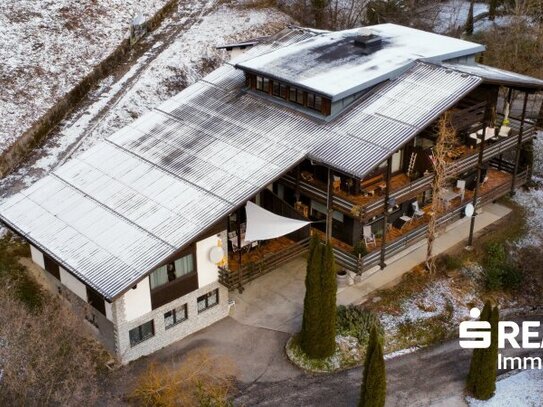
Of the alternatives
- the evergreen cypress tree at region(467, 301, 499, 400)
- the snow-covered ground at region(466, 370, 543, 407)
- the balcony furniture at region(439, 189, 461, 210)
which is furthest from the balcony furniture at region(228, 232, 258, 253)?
the snow-covered ground at region(466, 370, 543, 407)

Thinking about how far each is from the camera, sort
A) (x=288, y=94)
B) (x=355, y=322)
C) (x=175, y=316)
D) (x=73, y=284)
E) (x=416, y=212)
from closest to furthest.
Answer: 1. (x=175, y=316)
2. (x=73, y=284)
3. (x=355, y=322)
4. (x=288, y=94)
5. (x=416, y=212)

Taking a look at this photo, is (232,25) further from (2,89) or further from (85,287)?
(85,287)

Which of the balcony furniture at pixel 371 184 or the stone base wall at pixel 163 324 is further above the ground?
the balcony furniture at pixel 371 184

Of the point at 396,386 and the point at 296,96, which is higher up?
the point at 296,96

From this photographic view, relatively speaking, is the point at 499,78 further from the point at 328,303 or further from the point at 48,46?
the point at 48,46

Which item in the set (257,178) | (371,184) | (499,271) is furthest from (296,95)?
(499,271)

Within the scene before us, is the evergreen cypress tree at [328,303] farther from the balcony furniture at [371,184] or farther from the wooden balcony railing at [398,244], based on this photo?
the balcony furniture at [371,184]

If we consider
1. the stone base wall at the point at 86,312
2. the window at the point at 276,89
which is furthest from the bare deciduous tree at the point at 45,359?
the window at the point at 276,89
